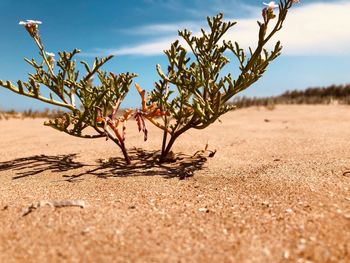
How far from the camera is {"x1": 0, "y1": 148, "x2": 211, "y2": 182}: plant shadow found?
3077mm

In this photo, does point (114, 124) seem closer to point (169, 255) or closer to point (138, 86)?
point (138, 86)

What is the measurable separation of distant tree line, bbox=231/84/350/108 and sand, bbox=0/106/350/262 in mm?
12095

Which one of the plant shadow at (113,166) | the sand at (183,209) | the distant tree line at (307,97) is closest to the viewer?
the sand at (183,209)

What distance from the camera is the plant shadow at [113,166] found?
3077 mm

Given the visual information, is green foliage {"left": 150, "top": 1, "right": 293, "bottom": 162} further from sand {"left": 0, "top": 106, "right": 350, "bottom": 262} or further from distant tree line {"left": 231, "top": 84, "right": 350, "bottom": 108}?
distant tree line {"left": 231, "top": 84, "right": 350, "bottom": 108}

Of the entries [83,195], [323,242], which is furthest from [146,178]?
[323,242]

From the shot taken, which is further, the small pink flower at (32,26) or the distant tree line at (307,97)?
the distant tree line at (307,97)

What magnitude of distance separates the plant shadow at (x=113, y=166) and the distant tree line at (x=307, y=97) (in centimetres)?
1168

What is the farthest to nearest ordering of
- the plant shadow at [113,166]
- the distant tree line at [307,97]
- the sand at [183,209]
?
1. the distant tree line at [307,97]
2. the plant shadow at [113,166]
3. the sand at [183,209]

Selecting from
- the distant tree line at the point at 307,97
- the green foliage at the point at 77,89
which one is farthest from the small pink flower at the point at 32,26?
the distant tree line at the point at 307,97

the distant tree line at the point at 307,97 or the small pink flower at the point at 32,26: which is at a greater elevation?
the small pink flower at the point at 32,26

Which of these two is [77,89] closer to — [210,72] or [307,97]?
[210,72]

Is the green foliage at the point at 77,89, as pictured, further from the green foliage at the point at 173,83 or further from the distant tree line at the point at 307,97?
the distant tree line at the point at 307,97

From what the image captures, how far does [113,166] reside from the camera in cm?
342
